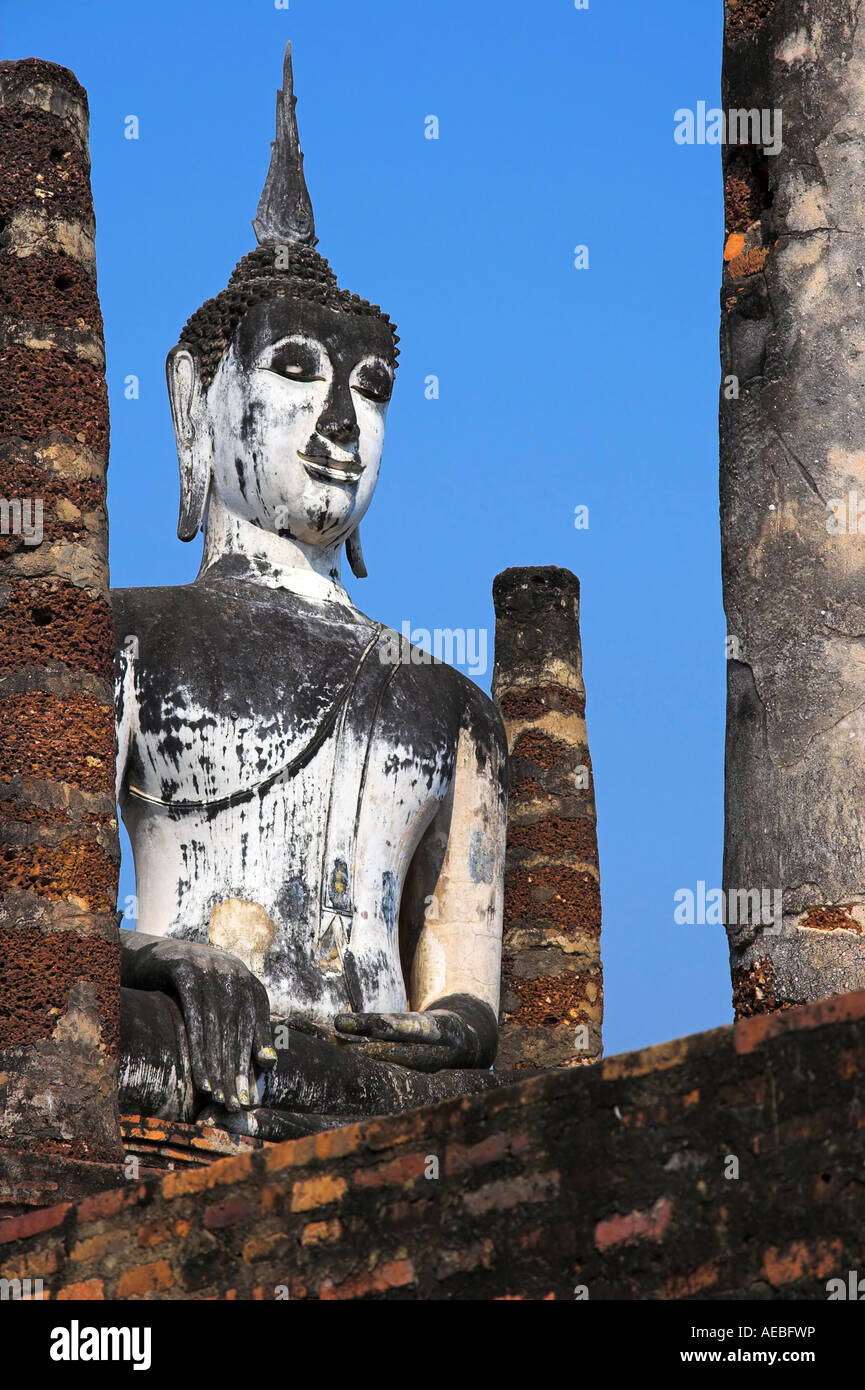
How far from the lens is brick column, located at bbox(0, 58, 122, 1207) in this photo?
783 cm

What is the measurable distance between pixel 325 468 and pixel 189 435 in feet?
2.54

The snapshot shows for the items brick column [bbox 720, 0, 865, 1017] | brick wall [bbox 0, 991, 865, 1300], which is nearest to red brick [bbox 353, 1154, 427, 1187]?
brick wall [bbox 0, 991, 865, 1300]

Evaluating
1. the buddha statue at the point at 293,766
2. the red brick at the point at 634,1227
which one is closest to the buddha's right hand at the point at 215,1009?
the buddha statue at the point at 293,766

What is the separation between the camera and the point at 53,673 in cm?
834

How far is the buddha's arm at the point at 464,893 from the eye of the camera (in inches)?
408

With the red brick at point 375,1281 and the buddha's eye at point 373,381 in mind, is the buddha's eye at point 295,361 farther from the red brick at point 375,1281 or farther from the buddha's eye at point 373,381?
the red brick at point 375,1281

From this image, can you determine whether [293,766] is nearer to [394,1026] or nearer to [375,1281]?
[394,1026]

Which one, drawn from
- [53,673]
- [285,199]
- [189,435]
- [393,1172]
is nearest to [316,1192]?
[393,1172]

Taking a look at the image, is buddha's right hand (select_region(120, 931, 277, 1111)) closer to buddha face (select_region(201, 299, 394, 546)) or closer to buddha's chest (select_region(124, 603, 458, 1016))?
buddha's chest (select_region(124, 603, 458, 1016))

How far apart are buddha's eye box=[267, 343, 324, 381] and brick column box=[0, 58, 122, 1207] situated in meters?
1.51

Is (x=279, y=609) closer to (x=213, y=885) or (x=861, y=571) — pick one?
(x=213, y=885)

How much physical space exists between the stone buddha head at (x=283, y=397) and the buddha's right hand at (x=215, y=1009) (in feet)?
7.34

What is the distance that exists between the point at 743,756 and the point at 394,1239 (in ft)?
7.83

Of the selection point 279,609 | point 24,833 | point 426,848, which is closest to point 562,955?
point 426,848
